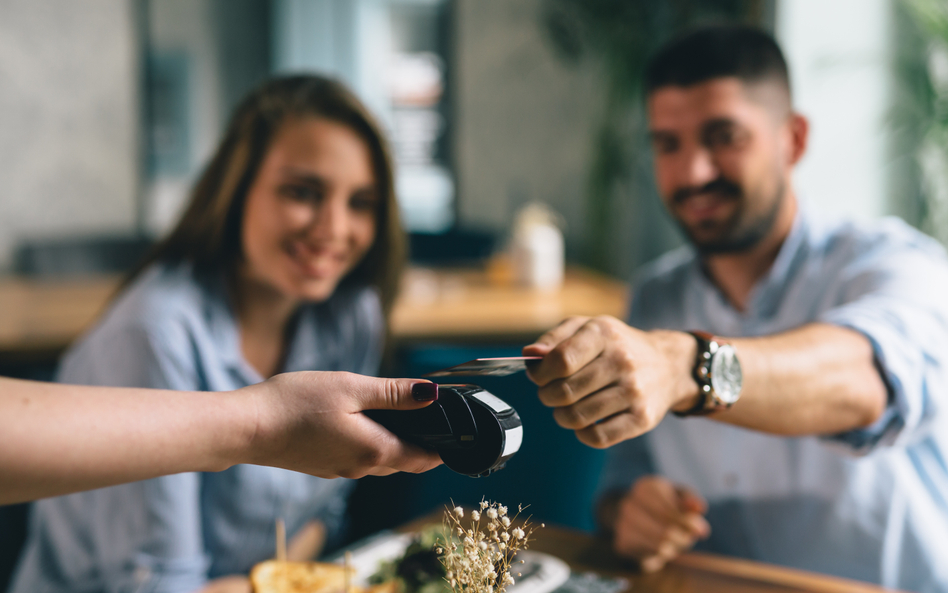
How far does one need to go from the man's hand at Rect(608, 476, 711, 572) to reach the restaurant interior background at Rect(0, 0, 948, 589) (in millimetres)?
291

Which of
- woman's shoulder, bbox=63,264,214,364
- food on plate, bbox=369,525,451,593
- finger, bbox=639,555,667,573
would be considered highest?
woman's shoulder, bbox=63,264,214,364

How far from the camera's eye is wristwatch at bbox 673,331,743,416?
77 centimetres

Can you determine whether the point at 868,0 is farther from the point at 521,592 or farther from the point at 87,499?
the point at 87,499

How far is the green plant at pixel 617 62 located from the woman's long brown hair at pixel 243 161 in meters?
2.74

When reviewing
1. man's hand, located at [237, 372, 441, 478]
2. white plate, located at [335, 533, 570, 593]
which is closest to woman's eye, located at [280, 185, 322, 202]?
white plate, located at [335, 533, 570, 593]

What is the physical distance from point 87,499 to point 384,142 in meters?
0.80

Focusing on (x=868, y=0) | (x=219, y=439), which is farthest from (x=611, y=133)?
(x=219, y=439)

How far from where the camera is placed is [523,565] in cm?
95

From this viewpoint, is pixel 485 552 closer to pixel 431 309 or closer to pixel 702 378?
pixel 702 378

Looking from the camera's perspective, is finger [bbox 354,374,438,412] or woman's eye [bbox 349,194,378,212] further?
woman's eye [bbox 349,194,378,212]

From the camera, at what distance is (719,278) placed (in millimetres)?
1553

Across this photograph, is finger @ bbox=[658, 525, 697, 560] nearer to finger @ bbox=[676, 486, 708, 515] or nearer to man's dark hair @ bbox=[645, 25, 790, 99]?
finger @ bbox=[676, 486, 708, 515]

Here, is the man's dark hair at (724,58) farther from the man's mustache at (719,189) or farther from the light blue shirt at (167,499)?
the light blue shirt at (167,499)

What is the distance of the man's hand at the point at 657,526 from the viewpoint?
1062mm
